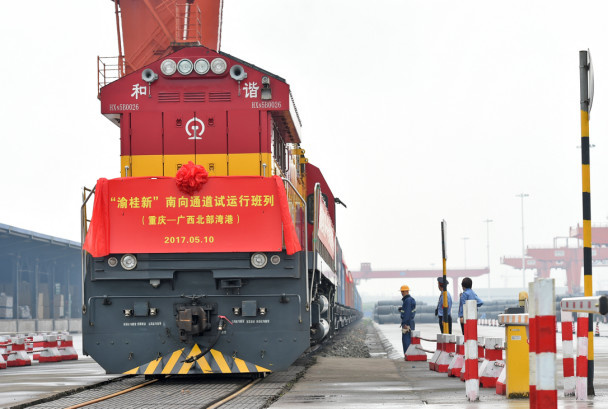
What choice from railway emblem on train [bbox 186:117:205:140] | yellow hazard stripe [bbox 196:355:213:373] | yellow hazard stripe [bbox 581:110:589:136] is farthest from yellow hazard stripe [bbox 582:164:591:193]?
railway emblem on train [bbox 186:117:205:140]

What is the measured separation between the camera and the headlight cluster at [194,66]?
13.6 metres

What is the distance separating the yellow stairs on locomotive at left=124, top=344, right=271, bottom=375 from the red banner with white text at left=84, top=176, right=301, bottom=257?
52.3 inches

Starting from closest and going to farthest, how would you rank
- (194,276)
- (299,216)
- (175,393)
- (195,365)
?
(175,393), (195,365), (194,276), (299,216)

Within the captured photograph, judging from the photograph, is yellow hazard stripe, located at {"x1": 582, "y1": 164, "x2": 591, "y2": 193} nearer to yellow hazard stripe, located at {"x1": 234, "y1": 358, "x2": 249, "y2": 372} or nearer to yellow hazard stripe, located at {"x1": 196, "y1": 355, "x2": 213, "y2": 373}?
yellow hazard stripe, located at {"x1": 234, "y1": 358, "x2": 249, "y2": 372}

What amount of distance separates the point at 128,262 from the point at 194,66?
3.08m

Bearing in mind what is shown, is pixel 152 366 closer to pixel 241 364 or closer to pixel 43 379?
pixel 241 364

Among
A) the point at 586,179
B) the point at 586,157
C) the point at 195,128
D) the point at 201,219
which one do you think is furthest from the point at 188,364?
the point at 586,157

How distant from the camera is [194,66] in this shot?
13688 millimetres

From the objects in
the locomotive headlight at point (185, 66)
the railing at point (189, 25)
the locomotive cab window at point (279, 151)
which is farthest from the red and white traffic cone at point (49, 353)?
the locomotive headlight at point (185, 66)

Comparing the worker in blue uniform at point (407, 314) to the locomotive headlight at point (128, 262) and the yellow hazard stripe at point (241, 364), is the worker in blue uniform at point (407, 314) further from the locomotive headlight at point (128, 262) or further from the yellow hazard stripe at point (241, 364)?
the locomotive headlight at point (128, 262)

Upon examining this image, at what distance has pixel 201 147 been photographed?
13609mm

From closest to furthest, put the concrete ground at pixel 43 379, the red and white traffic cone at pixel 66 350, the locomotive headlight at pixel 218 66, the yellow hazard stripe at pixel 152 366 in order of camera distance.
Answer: the concrete ground at pixel 43 379 → the yellow hazard stripe at pixel 152 366 → the locomotive headlight at pixel 218 66 → the red and white traffic cone at pixel 66 350

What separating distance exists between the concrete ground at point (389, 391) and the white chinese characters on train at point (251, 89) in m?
4.08

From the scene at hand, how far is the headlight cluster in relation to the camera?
13.6m
